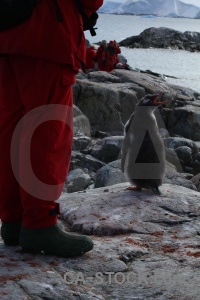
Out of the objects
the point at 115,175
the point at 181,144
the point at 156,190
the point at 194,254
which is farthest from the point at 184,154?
the point at 194,254

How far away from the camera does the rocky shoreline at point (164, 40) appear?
5538 centimetres

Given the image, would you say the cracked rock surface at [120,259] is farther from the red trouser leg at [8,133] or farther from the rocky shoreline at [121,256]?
the red trouser leg at [8,133]

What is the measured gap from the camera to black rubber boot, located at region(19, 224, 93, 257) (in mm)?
2518

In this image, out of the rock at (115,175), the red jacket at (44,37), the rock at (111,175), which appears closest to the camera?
the red jacket at (44,37)

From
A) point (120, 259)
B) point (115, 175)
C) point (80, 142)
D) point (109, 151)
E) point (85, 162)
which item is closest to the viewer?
point (120, 259)

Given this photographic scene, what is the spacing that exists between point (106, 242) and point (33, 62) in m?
1.05

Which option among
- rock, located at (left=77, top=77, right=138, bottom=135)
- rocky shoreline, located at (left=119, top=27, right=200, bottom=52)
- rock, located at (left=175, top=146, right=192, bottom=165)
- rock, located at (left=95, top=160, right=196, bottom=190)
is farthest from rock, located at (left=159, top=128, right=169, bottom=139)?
rocky shoreline, located at (left=119, top=27, right=200, bottom=52)

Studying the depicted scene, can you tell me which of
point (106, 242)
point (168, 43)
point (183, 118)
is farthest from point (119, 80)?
point (168, 43)

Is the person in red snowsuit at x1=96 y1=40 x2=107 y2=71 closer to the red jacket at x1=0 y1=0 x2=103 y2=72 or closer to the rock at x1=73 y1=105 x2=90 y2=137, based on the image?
the rock at x1=73 y1=105 x2=90 y2=137

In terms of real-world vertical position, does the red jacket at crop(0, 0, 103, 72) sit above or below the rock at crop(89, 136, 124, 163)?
above

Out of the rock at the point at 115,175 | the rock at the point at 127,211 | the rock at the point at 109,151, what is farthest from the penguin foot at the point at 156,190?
the rock at the point at 109,151

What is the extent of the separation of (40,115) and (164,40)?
194ft

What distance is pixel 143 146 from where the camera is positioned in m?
4.98

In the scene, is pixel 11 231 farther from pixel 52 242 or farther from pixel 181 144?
pixel 181 144
